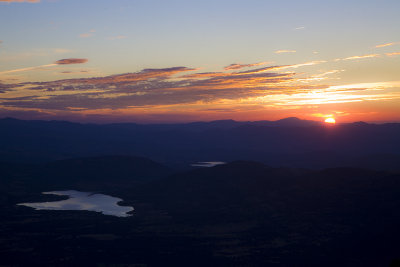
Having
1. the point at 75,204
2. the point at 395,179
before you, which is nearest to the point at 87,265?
the point at 75,204

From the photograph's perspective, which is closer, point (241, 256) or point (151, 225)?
point (241, 256)

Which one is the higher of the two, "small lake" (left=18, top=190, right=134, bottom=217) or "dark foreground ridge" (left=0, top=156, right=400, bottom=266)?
"dark foreground ridge" (left=0, top=156, right=400, bottom=266)

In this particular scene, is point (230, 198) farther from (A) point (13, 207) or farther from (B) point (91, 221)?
(A) point (13, 207)

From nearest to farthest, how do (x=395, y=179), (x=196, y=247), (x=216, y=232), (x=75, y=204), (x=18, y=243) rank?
(x=196, y=247) < (x=18, y=243) < (x=216, y=232) < (x=395, y=179) < (x=75, y=204)

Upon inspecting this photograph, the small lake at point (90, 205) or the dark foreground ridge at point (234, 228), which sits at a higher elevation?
the dark foreground ridge at point (234, 228)

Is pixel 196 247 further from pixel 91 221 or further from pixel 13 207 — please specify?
pixel 13 207

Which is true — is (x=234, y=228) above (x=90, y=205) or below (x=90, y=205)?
above

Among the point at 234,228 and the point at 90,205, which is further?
the point at 90,205

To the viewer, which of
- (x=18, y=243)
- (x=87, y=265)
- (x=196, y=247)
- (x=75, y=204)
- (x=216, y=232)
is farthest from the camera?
(x=75, y=204)
